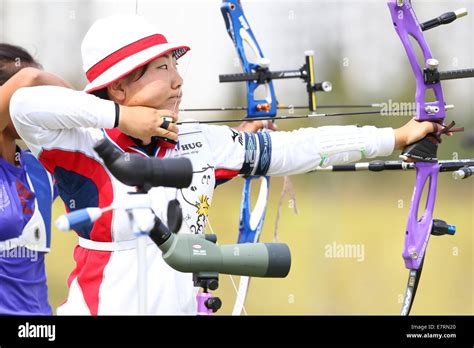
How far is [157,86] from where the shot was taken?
278 centimetres

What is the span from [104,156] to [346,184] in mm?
8134

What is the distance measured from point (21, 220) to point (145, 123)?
0.85 m

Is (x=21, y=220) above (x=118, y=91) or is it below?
below

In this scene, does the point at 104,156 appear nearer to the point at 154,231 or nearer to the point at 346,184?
the point at 154,231

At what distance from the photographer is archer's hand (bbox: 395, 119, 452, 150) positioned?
2975mm

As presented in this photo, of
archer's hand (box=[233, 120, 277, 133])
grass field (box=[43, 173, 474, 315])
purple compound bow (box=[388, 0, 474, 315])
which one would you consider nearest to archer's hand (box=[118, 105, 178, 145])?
purple compound bow (box=[388, 0, 474, 315])

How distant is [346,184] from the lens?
1012cm

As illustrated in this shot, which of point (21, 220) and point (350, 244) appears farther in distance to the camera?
point (350, 244)

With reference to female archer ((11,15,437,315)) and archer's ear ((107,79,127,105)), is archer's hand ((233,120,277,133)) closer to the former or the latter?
female archer ((11,15,437,315))

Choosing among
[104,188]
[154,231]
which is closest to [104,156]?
[154,231]

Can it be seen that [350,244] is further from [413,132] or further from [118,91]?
[118,91]

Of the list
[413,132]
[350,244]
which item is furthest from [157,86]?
[350,244]

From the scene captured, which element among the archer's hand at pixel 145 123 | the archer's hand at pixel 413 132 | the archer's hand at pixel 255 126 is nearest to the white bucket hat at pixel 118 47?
the archer's hand at pixel 145 123
